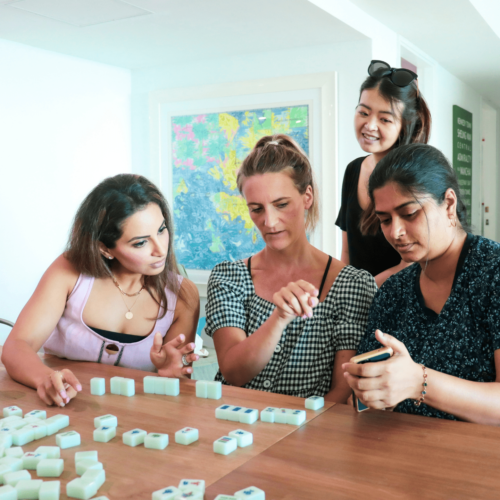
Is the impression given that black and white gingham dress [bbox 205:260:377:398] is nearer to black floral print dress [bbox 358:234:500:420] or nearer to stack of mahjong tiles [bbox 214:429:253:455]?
black floral print dress [bbox 358:234:500:420]

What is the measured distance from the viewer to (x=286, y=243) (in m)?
1.84

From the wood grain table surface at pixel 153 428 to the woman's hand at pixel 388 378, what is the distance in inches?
6.3

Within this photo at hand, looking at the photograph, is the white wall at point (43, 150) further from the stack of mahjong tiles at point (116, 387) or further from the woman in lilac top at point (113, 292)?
the stack of mahjong tiles at point (116, 387)

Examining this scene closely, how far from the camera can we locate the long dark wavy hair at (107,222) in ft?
6.40

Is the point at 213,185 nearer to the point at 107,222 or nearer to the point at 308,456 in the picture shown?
the point at 107,222

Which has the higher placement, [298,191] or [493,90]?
[493,90]

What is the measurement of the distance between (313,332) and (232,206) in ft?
10.9

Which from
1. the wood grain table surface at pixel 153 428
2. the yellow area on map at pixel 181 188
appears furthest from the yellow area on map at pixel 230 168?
the wood grain table surface at pixel 153 428

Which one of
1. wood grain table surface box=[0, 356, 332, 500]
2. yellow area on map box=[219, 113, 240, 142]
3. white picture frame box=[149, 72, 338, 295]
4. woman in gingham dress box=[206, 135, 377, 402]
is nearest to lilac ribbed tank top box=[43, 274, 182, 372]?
wood grain table surface box=[0, 356, 332, 500]

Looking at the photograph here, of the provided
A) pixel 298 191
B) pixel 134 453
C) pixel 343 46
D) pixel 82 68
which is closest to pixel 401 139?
pixel 298 191

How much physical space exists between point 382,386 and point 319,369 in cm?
55

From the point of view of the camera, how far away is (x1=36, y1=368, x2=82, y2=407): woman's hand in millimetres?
1431

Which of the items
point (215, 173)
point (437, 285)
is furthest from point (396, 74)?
point (215, 173)

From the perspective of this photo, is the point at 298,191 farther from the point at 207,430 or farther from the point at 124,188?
the point at 207,430
